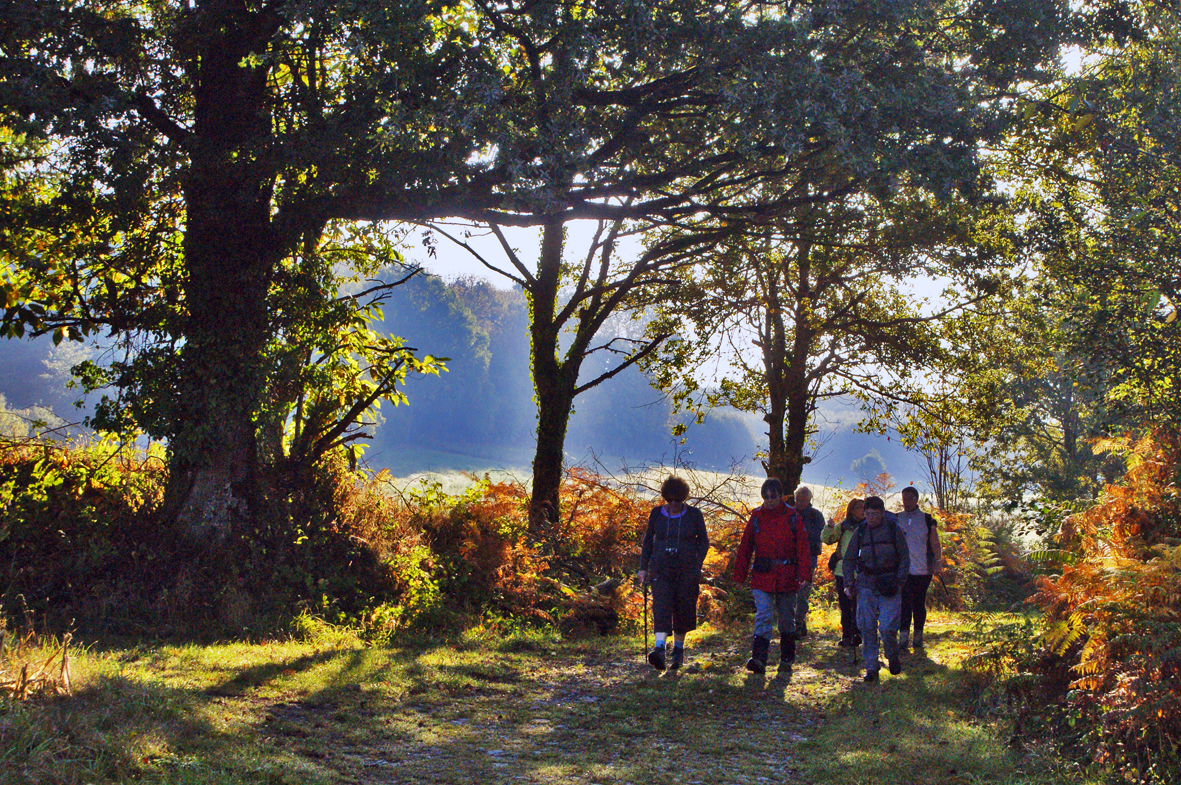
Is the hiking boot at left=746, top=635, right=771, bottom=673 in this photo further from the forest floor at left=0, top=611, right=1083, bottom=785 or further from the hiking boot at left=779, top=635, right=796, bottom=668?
the hiking boot at left=779, top=635, right=796, bottom=668

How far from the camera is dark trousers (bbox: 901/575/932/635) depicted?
10.9 m

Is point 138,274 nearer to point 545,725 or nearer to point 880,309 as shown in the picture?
point 545,725

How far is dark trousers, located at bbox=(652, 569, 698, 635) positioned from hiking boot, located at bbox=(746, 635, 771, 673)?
73 cm

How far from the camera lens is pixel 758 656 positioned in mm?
9234

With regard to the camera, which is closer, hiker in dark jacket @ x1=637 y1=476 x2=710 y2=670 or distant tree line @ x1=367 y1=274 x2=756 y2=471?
hiker in dark jacket @ x1=637 y1=476 x2=710 y2=670

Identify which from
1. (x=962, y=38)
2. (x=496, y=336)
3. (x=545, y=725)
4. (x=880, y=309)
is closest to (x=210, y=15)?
(x=545, y=725)

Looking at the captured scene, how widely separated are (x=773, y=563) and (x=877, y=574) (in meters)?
1.06

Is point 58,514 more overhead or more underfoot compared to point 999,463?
more underfoot

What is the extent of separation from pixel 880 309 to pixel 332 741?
60.3 ft

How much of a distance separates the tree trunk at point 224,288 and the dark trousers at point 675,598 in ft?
18.3

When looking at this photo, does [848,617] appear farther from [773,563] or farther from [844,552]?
[773,563]

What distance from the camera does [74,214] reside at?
33.0ft

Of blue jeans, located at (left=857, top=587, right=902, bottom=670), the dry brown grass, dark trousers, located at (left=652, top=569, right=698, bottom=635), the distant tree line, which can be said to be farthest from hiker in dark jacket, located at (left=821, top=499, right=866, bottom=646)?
the distant tree line

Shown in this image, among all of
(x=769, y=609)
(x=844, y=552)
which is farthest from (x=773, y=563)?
(x=844, y=552)
